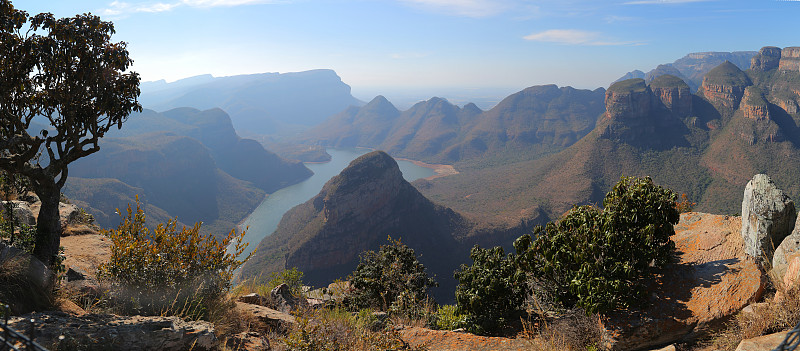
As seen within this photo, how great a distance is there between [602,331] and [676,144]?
139 meters

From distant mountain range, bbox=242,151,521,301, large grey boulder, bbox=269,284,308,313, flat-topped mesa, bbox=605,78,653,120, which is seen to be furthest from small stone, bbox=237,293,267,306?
flat-topped mesa, bbox=605,78,653,120

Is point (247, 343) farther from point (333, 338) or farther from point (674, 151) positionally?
point (674, 151)

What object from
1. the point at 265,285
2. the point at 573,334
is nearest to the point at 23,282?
the point at 265,285

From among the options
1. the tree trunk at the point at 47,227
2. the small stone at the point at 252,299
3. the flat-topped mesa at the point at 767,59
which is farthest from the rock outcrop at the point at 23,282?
the flat-topped mesa at the point at 767,59

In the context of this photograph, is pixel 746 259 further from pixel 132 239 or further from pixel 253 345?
pixel 132 239

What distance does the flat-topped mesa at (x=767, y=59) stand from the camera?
480 ft

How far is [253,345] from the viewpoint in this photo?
6.89 metres

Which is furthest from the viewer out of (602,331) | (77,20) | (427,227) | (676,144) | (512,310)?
(676,144)

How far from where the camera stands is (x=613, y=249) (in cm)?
705

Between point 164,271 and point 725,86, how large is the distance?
172365 mm

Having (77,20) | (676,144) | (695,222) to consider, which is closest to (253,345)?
(77,20)

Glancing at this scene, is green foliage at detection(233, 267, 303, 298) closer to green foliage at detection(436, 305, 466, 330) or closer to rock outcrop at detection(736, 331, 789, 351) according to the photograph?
green foliage at detection(436, 305, 466, 330)

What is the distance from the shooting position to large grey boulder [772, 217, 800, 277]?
6.67m

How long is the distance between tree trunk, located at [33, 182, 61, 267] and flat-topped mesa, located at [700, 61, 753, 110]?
16556 cm
